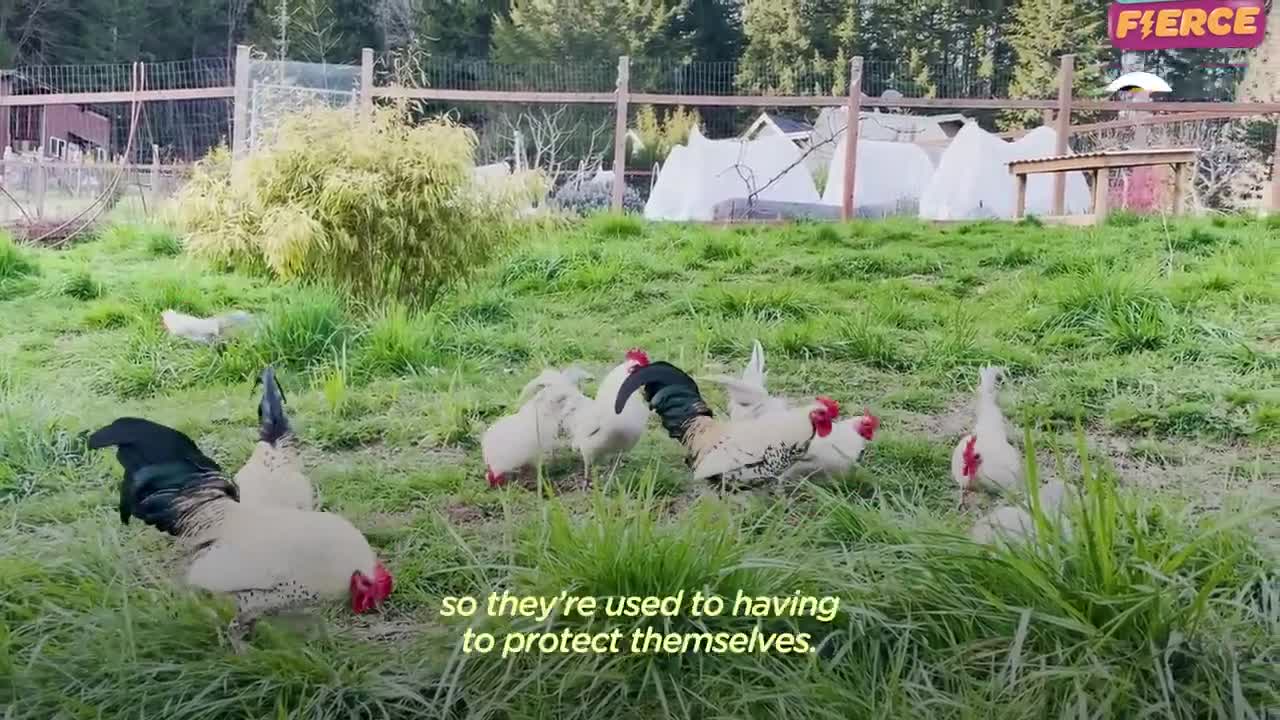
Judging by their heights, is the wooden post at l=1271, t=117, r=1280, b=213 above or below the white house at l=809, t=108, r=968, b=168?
below

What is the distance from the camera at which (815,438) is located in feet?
4.78

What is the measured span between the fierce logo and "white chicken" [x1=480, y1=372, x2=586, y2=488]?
3.56 feet

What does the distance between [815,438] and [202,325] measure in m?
0.93

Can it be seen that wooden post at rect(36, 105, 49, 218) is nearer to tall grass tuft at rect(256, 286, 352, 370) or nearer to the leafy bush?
the leafy bush

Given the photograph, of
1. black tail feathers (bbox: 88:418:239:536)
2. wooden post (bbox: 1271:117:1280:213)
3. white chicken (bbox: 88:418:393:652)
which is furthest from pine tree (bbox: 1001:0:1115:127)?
black tail feathers (bbox: 88:418:239:536)

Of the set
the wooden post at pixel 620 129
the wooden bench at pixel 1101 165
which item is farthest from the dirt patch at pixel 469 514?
the wooden bench at pixel 1101 165

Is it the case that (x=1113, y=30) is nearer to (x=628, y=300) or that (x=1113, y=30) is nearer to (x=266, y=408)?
(x=628, y=300)

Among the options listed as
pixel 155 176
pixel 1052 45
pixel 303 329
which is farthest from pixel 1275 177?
pixel 155 176

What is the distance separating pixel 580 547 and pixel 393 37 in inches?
34.1

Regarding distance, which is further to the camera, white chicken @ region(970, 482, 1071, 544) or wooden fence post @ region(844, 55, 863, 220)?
wooden fence post @ region(844, 55, 863, 220)

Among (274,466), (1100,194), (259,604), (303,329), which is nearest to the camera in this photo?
(259,604)

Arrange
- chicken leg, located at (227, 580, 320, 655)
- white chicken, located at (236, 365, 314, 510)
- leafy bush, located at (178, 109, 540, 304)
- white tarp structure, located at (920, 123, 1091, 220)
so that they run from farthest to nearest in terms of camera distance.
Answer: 1. white tarp structure, located at (920, 123, 1091, 220)
2. leafy bush, located at (178, 109, 540, 304)
3. white chicken, located at (236, 365, 314, 510)
4. chicken leg, located at (227, 580, 320, 655)

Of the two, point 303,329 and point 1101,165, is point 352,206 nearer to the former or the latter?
point 303,329

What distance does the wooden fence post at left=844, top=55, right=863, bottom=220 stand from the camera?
1.67m
